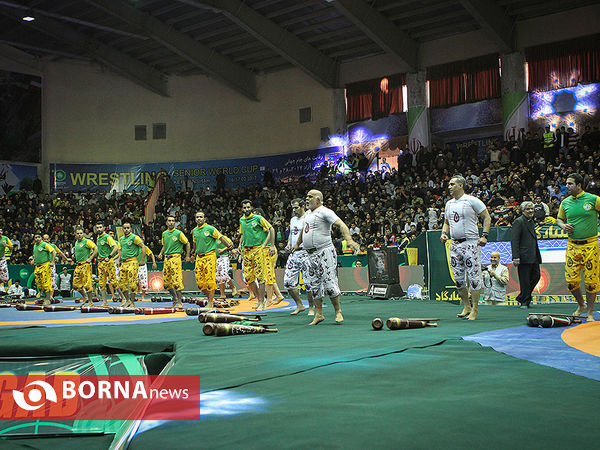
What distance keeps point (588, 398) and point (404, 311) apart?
24.5 ft

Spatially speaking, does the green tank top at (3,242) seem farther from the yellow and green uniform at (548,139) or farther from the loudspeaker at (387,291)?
the yellow and green uniform at (548,139)

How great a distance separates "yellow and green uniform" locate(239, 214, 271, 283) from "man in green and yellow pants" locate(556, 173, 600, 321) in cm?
564

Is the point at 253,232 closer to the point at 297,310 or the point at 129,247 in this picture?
the point at 297,310

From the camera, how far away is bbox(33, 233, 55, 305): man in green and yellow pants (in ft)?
53.5

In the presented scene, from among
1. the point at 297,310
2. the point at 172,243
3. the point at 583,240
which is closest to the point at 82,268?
the point at 172,243

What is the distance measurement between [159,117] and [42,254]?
64.7 feet

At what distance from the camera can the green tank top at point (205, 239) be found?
12.3 meters

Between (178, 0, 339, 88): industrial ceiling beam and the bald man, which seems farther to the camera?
(178, 0, 339, 88): industrial ceiling beam

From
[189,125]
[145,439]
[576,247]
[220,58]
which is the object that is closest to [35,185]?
[189,125]

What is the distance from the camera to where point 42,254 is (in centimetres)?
1628

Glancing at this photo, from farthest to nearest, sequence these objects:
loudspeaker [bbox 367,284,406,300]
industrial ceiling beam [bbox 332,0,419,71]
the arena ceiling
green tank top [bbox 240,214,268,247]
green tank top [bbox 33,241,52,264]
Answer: the arena ceiling → industrial ceiling beam [bbox 332,0,419,71] → green tank top [bbox 33,241,52,264] → loudspeaker [bbox 367,284,406,300] → green tank top [bbox 240,214,268,247]

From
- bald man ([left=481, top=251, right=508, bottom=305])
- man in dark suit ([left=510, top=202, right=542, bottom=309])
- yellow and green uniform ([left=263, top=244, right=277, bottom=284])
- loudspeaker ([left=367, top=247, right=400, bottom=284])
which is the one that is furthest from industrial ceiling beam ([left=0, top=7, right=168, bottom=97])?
man in dark suit ([left=510, top=202, right=542, bottom=309])

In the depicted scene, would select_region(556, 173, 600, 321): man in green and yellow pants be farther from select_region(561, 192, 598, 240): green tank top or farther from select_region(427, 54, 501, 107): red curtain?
select_region(427, 54, 501, 107): red curtain

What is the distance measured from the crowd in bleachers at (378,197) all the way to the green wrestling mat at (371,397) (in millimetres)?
9673
